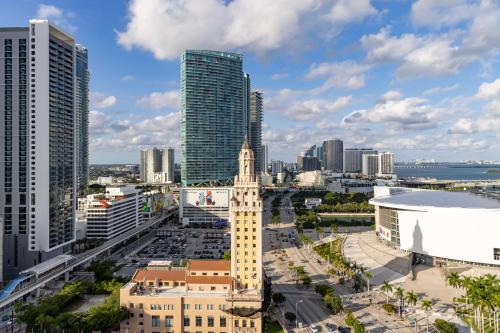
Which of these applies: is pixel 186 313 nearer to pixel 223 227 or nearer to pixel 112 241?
pixel 112 241

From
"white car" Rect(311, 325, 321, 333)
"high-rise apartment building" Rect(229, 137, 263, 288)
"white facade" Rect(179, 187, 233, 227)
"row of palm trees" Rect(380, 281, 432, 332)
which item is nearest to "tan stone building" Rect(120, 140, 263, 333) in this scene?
"high-rise apartment building" Rect(229, 137, 263, 288)

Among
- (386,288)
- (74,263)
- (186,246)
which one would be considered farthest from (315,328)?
(186,246)

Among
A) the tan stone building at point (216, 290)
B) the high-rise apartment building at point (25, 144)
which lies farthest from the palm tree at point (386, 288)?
the high-rise apartment building at point (25, 144)

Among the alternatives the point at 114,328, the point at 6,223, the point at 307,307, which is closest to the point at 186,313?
the point at 114,328

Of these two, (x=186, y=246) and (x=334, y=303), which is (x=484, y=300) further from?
(x=186, y=246)

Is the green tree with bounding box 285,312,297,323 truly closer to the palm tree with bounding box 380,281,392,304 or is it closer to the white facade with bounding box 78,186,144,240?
the palm tree with bounding box 380,281,392,304

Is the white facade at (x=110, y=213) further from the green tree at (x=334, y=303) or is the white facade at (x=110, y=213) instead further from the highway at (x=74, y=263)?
the green tree at (x=334, y=303)

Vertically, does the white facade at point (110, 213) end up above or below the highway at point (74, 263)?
above
